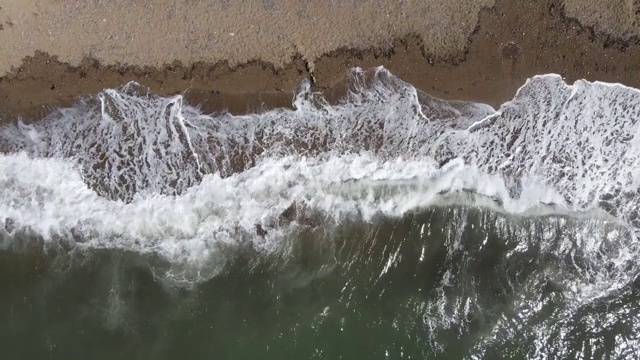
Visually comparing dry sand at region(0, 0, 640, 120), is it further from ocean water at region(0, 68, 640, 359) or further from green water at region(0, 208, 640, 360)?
green water at region(0, 208, 640, 360)

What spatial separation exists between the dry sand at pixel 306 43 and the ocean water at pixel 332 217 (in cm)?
19

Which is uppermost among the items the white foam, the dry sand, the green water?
the dry sand

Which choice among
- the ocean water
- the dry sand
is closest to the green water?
the ocean water

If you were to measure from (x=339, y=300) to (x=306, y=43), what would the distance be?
8.14 feet

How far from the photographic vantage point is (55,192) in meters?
5.18

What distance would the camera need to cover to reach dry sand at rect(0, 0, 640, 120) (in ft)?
16.6

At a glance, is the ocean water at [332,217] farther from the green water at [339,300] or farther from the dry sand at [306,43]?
the dry sand at [306,43]

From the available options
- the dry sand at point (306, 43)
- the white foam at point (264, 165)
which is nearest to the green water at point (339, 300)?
the white foam at point (264, 165)

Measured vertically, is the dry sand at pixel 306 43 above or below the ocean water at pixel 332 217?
above

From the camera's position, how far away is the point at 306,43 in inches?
200

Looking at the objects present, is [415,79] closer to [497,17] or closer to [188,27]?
[497,17]

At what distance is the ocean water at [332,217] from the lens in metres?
5.10

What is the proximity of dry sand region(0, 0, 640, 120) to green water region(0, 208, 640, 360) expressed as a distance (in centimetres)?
144

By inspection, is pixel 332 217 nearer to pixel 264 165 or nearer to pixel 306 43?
pixel 264 165
